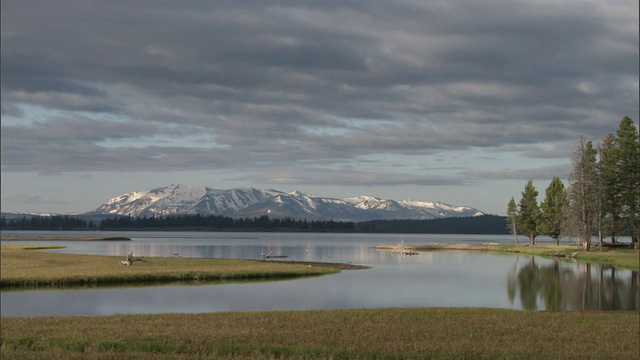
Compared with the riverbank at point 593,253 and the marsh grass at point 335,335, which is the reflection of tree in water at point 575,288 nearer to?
the riverbank at point 593,253

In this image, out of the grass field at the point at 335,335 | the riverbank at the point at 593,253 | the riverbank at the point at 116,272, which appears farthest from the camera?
the riverbank at the point at 593,253

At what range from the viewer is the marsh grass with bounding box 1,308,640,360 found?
76.8ft

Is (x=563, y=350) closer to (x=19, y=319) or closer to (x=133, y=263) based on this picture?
(x=19, y=319)

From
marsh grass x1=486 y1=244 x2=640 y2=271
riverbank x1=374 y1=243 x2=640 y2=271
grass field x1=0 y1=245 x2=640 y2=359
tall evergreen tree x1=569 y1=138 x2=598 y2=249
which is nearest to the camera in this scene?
grass field x1=0 y1=245 x2=640 y2=359

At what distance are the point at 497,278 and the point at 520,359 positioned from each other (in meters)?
53.4

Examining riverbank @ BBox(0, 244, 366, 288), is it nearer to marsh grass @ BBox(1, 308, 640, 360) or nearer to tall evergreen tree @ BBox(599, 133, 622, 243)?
marsh grass @ BBox(1, 308, 640, 360)

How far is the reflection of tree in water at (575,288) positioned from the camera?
49656 mm

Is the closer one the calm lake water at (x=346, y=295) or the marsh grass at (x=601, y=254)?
the calm lake water at (x=346, y=295)

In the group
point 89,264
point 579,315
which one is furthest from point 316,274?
point 579,315

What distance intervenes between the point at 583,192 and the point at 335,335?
9499 cm

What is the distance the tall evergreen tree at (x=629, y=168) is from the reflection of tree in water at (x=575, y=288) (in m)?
33.6

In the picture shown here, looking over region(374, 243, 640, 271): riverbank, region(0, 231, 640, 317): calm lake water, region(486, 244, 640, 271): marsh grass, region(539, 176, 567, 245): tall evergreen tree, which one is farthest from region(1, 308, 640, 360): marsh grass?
region(539, 176, 567, 245): tall evergreen tree

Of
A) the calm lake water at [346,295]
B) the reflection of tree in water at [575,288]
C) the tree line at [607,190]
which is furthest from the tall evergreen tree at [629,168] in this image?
the calm lake water at [346,295]

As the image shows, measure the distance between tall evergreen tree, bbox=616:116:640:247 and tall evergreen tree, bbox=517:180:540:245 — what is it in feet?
117
